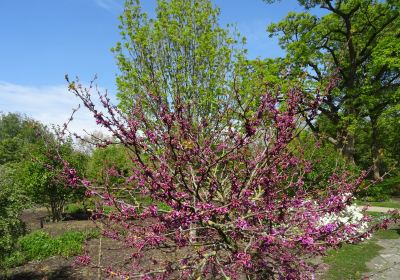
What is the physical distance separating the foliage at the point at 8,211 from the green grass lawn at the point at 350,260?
702 centimetres

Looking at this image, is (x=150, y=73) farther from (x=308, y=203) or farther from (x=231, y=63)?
(x=308, y=203)

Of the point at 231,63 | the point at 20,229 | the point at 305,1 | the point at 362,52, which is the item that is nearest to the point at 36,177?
the point at 20,229

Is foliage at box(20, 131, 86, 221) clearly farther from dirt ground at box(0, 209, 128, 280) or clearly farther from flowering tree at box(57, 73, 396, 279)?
flowering tree at box(57, 73, 396, 279)

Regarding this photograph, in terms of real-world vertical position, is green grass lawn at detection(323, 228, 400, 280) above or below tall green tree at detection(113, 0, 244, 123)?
below

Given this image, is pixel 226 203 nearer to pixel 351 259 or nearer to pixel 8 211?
pixel 8 211

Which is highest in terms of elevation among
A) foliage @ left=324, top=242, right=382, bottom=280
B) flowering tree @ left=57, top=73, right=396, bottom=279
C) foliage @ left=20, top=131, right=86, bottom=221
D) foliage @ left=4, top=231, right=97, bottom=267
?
foliage @ left=20, top=131, right=86, bottom=221

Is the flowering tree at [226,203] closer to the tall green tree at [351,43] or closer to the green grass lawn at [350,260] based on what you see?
the green grass lawn at [350,260]

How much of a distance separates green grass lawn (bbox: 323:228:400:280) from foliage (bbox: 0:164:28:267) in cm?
702

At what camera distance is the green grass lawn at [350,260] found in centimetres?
804

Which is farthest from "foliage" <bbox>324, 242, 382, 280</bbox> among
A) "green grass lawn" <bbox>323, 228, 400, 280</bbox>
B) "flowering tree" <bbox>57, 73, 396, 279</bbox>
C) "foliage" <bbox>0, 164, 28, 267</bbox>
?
"foliage" <bbox>0, 164, 28, 267</bbox>

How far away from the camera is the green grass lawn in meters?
8.04

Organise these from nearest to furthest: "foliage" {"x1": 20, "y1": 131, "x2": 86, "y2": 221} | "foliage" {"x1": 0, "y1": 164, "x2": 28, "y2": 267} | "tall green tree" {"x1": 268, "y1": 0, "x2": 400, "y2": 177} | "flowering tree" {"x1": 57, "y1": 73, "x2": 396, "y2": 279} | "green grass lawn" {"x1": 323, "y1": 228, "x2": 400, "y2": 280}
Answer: "flowering tree" {"x1": 57, "y1": 73, "x2": 396, "y2": 279} < "foliage" {"x1": 0, "y1": 164, "x2": 28, "y2": 267} < "green grass lawn" {"x1": 323, "y1": 228, "x2": 400, "y2": 280} < "foliage" {"x1": 20, "y1": 131, "x2": 86, "y2": 221} < "tall green tree" {"x1": 268, "y1": 0, "x2": 400, "y2": 177}

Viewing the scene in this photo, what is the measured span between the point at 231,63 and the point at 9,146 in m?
45.7

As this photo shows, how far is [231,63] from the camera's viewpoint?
1423cm
